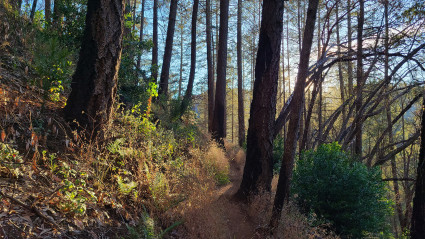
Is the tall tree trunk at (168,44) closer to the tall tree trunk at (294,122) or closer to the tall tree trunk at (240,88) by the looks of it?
the tall tree trunk at (240,88)

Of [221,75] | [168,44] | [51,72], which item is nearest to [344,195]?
[51,72]

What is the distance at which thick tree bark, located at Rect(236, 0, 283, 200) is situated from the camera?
217 inches

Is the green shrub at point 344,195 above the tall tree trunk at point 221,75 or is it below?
below

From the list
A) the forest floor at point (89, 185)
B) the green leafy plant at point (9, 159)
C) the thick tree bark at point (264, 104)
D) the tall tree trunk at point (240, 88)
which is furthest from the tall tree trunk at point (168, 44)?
the green leafy plant at point (9, 159)

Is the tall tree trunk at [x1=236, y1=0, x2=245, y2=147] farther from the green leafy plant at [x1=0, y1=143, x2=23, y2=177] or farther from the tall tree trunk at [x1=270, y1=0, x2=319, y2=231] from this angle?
the green leafy plant at [x1=0, y1=143, x2=23, y2=177]

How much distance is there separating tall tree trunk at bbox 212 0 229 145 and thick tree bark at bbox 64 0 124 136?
8012mm

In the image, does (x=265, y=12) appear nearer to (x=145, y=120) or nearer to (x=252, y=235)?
(x=145, y=120)

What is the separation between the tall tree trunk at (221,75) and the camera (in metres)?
11.8

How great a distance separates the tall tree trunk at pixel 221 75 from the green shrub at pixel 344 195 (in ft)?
20.2

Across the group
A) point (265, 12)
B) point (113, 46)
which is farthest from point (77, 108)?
point (265, 12)

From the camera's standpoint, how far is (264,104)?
554 centimetres

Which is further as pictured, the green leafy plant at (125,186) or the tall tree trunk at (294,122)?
the tall tree trunk at (294,122)

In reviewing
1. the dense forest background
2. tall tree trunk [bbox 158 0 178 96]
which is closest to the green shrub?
the dense forest background

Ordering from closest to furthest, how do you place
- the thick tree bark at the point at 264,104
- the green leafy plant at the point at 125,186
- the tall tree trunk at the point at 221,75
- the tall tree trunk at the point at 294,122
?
the green leafy plant at the point at 125,186
the tall tree trunk at the point at 294,122
the thick tree bark at the point at 264,104
the tall tree trunk at the point at 221,75
